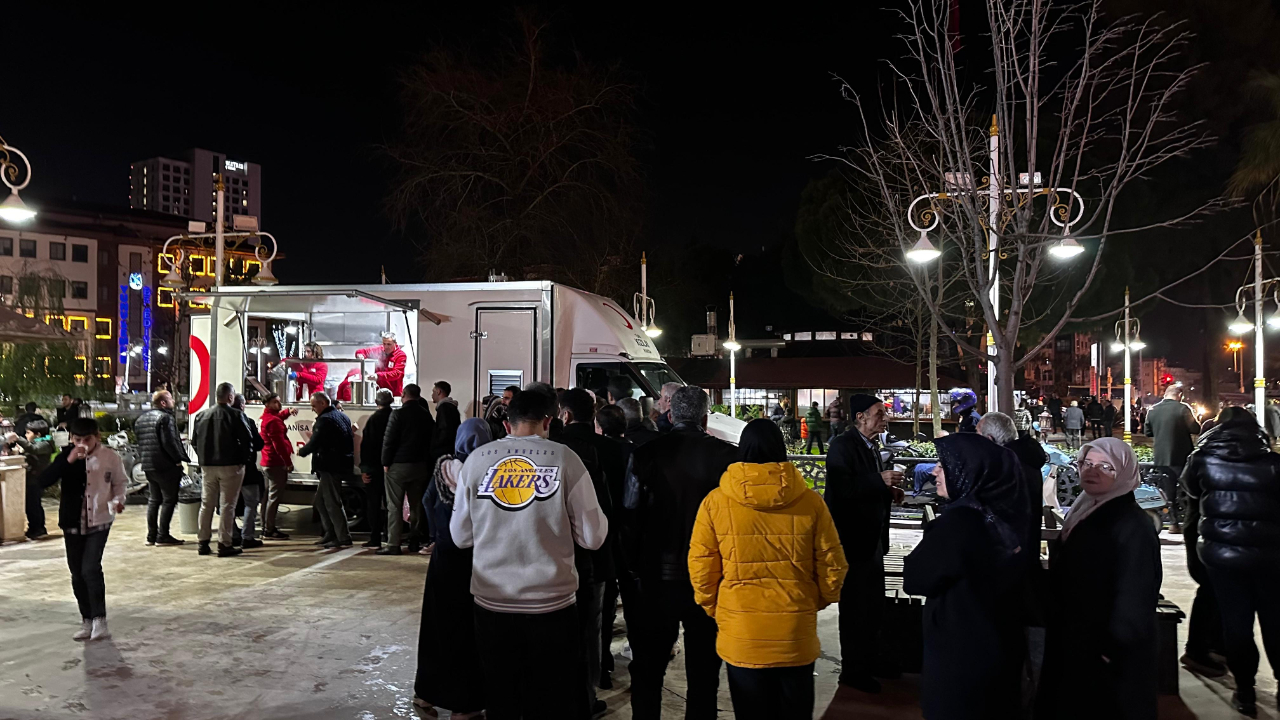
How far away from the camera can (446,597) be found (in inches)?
201

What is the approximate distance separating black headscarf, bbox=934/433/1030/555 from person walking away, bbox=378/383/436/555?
7.21m

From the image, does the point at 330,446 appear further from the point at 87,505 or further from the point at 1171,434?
the point at 1171,434

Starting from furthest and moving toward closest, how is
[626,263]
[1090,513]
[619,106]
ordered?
[626,263]
[619,106]
[1090,513]

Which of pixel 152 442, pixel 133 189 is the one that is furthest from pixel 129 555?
pixel 133 189

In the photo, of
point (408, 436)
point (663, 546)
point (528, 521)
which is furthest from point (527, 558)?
point (408, 436)

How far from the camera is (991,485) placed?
351cm

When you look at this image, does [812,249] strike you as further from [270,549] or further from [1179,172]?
[270,549]

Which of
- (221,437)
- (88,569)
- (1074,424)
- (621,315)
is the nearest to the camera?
(88,569)

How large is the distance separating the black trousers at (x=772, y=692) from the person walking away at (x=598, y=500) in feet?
4.52

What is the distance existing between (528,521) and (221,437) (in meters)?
7.22

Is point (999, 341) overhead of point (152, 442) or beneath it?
overhead

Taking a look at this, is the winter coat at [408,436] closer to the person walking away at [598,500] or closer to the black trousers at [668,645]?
the person walking away at [598,500]

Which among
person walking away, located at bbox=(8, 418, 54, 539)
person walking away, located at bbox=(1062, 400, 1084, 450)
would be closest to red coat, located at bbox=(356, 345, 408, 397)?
person walking away, located at bbox=(8, 418, 54, 539)

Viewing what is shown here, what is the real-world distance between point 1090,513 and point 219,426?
8.88m
